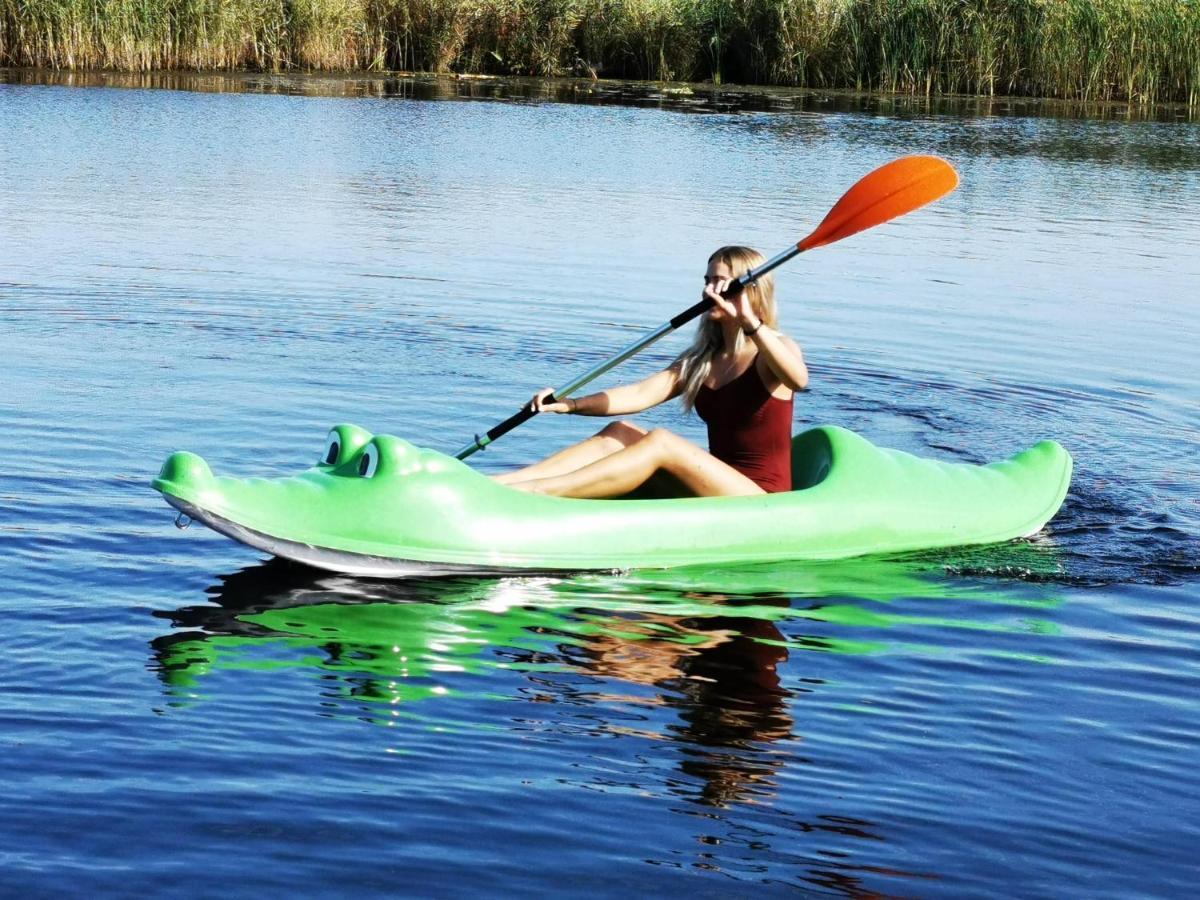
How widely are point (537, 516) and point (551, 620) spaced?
0.42 m

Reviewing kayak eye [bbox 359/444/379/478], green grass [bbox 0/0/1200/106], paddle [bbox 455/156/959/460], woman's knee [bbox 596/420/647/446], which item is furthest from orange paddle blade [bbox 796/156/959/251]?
green grass [bbox 0/0/1200/106]

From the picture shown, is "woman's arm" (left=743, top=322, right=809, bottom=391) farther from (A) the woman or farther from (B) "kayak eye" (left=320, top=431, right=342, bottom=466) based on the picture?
(B) "kayak eye" (left=320, top=431, right=342, bottom=466)

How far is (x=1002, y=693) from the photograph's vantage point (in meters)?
4.37

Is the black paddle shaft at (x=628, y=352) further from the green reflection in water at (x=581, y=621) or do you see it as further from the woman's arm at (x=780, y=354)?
the green reflection in water at (x=581, y=621)

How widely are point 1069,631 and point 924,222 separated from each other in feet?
31.9

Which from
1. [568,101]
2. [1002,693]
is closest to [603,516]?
[1002,693]

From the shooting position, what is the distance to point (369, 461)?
4934 mm

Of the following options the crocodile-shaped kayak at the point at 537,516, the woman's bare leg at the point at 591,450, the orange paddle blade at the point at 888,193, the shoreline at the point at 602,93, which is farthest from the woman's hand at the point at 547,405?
the shoreline at the point at 602,93

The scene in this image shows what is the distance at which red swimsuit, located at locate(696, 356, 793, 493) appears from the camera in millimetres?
5383

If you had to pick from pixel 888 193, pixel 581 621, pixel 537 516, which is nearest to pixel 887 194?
pixel 888 193

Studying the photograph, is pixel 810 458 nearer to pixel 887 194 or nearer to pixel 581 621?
pixel 887 194

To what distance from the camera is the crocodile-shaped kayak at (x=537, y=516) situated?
15.6ft

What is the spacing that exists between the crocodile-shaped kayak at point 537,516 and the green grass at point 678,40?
1794cm

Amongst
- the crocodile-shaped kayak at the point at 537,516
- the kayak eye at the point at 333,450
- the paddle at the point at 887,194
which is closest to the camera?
the crocodile-shaped kayak at the point at 537,516
